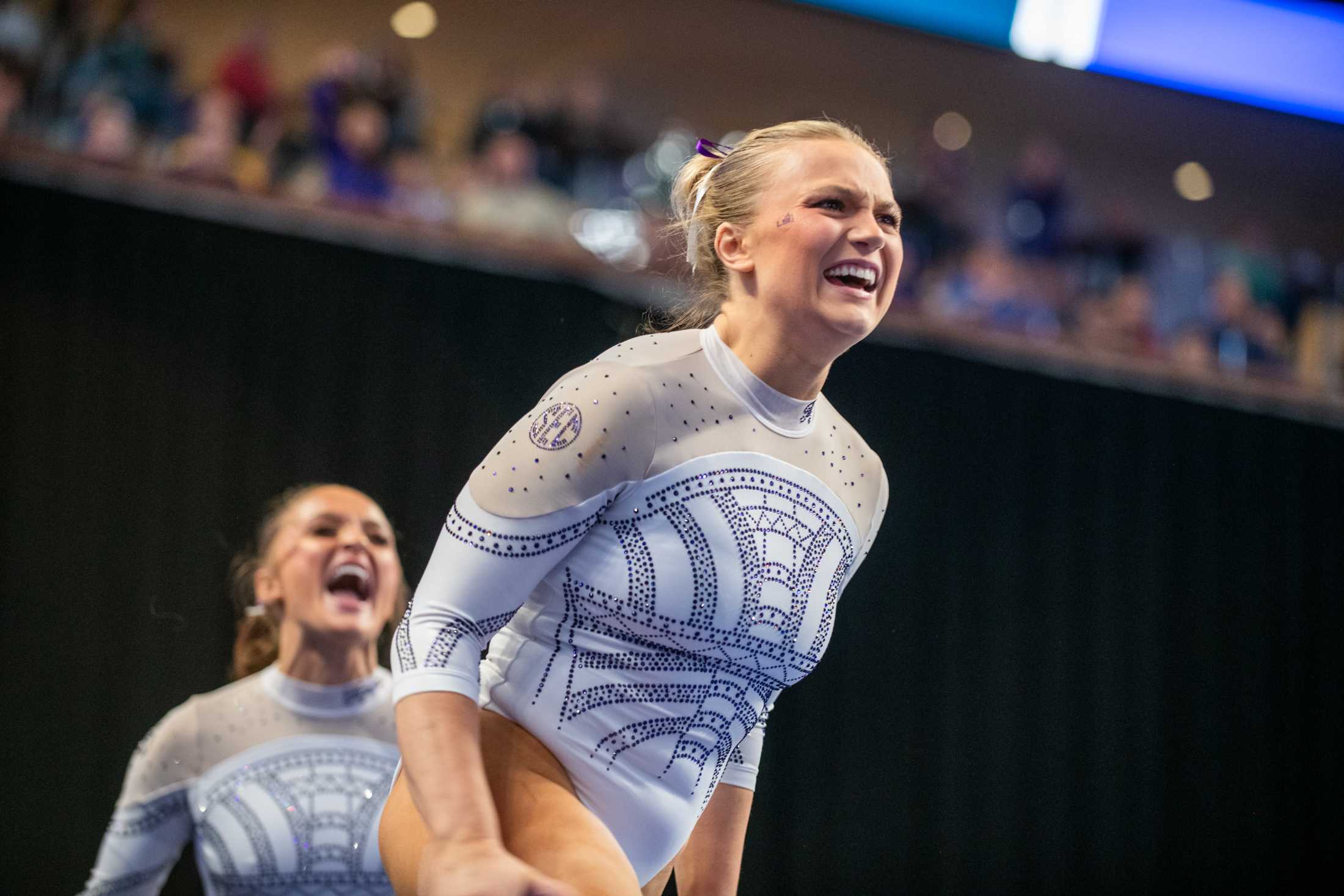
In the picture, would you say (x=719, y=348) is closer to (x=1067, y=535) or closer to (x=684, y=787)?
(x=684, y=787)

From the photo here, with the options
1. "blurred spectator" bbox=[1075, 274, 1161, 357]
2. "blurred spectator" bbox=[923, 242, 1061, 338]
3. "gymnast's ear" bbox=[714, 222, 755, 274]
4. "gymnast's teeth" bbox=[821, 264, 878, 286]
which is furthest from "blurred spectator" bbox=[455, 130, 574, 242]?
"gymnast's teeth" bbox=[821, 264, 878, 286]

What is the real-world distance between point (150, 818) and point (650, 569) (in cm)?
167

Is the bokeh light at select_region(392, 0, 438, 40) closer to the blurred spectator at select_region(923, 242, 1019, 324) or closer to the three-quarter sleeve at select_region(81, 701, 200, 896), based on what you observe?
the blurred spectator at select_region(923, 242, 1019, 324)

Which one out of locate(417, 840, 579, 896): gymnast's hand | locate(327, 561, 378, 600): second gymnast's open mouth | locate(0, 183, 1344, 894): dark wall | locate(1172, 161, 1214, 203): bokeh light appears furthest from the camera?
locate(1172, 161, 1214, 203): bokeh light

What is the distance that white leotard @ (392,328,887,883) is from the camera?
125 cm

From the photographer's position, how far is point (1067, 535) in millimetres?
4242

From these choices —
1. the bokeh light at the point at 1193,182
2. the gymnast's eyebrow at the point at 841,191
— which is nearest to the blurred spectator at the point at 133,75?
the gymnast's eyebrow at the point at 841,191

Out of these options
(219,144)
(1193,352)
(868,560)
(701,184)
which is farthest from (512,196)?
(701,184)

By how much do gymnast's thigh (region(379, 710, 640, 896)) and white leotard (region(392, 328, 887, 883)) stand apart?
0.10 ft

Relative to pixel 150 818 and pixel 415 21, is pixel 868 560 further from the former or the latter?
pixel 415 21

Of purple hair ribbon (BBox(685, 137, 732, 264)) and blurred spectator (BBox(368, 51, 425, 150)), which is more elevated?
blurred spectator (BBox(368, 51, 425, 150))

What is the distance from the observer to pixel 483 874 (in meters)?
1.10

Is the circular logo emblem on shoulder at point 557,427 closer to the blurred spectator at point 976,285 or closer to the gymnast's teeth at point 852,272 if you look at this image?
the gymnast's teeth at point 852,272

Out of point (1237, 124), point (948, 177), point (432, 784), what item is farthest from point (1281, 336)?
point (432, 784)
